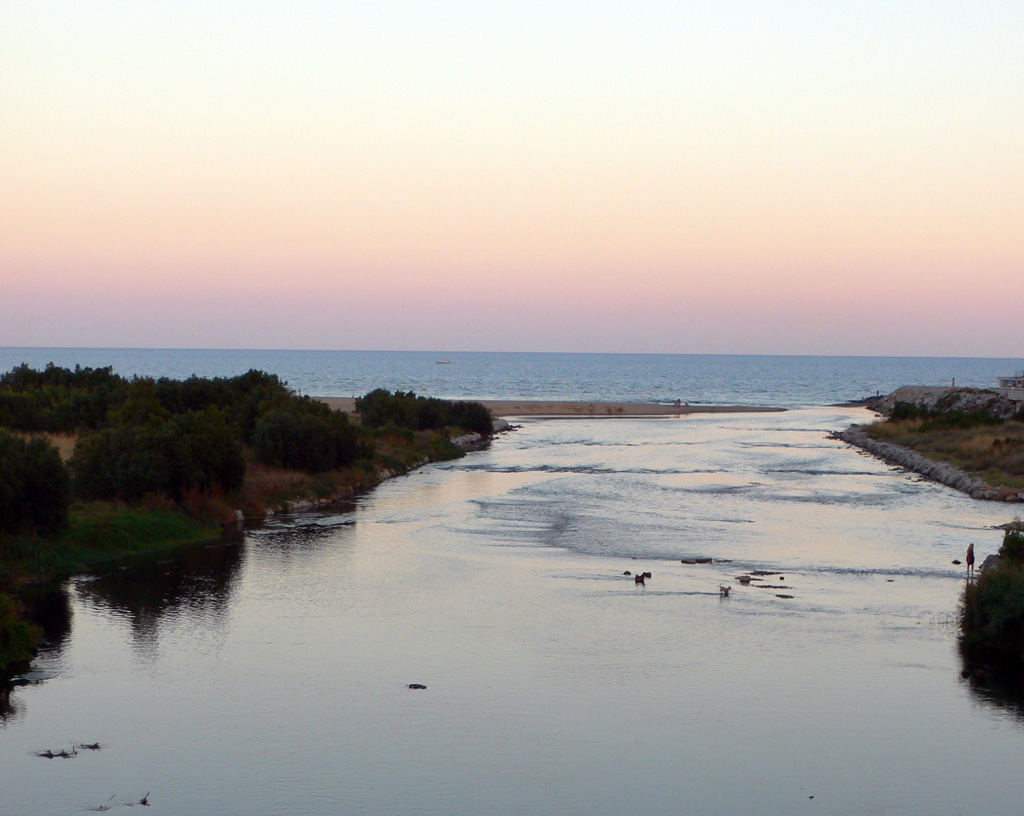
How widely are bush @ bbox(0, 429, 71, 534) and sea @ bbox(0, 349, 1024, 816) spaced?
2.57 metres

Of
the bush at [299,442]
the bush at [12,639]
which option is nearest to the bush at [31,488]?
the bush at [12,639]

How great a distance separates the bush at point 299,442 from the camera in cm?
5019

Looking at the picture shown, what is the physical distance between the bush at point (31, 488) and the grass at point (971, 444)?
4094 cm

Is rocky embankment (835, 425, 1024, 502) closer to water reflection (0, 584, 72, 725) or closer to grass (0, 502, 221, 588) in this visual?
grass (0, 502, 221, 588)

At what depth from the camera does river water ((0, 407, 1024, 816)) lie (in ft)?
53.1

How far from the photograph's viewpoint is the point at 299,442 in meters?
50.8

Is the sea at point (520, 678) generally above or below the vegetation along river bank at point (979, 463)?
below

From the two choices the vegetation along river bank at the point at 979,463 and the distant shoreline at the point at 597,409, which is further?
the distant shoreline at the point at 597,409

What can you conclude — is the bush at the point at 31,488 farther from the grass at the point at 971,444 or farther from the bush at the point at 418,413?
the bush at the point at 418,413

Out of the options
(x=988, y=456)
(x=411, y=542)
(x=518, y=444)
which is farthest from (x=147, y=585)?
(x=518, y=444)

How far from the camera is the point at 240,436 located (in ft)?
167

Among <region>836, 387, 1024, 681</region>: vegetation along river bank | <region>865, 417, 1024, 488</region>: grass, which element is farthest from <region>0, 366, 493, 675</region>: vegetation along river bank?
<region>865, 417, 1024, 488</region>: grass

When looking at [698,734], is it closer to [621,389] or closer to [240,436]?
[240,436]

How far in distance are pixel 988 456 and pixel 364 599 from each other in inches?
1669
